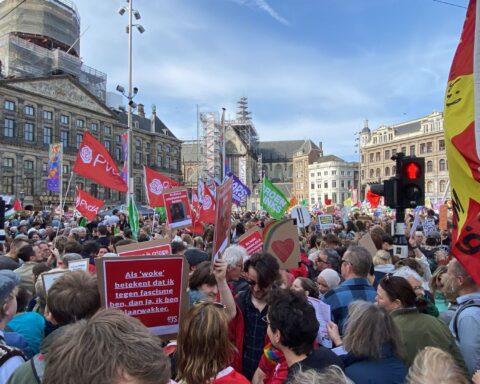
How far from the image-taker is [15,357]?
242 centimetres

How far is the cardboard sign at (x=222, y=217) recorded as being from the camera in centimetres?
365

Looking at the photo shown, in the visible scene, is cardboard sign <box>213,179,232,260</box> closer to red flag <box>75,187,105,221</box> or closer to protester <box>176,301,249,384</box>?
protester <box>176,301,249,384</box>

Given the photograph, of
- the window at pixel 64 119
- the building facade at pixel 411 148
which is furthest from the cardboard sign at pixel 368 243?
the building facade at pixel 411 148

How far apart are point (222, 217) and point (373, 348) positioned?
174 cm

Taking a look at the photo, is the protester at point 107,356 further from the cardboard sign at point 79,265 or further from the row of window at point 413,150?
the row of window at point 413,150

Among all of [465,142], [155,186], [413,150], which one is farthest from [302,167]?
[465,142]

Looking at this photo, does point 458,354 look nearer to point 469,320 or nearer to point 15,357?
point 469,320

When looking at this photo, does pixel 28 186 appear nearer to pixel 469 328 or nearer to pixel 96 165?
pixel 96 165

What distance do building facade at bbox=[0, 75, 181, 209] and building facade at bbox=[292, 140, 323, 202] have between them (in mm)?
60271

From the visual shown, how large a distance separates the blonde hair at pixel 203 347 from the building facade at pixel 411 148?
69.2 meters

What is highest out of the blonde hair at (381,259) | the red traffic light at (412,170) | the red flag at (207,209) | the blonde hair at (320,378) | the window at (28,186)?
the window at (28,186)

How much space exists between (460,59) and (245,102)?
295ft

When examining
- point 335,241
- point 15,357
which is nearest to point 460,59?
point 15,357

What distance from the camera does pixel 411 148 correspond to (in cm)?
7900
